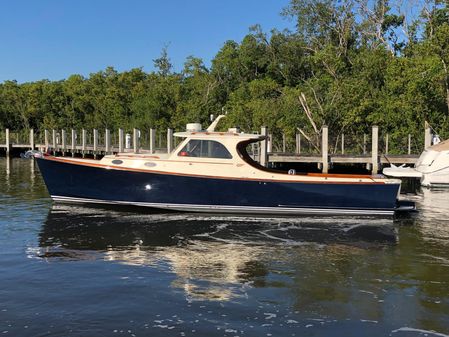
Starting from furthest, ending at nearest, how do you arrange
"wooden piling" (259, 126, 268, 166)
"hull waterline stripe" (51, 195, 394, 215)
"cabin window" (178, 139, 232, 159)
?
"wooden piling" (259, 126, 268, 166), "cabin window" (178, 139, 232, 159), "hull waterline stripe" (51, 195, 394, 215)

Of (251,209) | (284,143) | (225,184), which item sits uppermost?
(284,143)

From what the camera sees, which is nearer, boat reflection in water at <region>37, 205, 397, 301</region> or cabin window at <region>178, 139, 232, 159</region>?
boat reflection in water at <region>37, 205, 397, 301</region>

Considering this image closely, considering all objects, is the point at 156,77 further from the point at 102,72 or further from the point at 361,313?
the point at 361,313

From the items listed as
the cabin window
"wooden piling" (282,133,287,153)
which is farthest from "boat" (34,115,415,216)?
"wooden piling" (282,133,287,153)

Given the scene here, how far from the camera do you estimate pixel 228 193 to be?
13852 millimetres

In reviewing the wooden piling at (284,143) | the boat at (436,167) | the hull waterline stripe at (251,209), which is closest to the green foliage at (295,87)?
the wooden piling at (284,143)

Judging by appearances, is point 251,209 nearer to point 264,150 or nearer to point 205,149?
point 205,149

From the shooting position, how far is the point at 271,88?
42938 mm

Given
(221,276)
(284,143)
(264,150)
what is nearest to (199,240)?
(221,276)

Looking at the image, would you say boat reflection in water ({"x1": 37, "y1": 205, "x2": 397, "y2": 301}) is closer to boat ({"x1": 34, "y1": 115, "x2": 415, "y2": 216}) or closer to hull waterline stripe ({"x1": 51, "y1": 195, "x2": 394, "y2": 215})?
hull waterline stripe ({"x1": 51, "y1": 195, "x2": 394, "y2": 215})

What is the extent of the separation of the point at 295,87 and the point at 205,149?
3599 cm

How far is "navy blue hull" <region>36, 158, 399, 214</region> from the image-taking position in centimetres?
1357

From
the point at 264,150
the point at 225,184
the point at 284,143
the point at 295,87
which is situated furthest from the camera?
the point at 295,87

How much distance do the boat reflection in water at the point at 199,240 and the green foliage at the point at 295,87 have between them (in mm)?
17293
